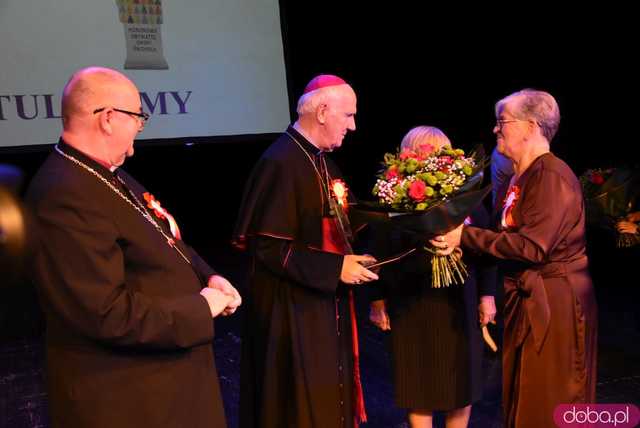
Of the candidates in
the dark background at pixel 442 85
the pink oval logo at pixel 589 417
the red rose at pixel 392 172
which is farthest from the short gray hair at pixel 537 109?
the dark background at pixel 442 85

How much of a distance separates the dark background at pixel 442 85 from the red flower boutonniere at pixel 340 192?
277cm

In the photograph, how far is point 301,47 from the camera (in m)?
7.01

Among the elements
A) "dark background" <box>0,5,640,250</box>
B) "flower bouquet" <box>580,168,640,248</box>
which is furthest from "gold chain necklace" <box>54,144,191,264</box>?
"dark background" <box>0,5,640,250</box>

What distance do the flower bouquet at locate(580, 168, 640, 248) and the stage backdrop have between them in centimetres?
309

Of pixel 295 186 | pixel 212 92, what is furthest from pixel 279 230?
pixel 212 92

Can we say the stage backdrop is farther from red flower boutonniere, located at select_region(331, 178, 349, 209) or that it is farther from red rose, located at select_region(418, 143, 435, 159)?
red rose, located at select_region(418, 143, 435, 159)

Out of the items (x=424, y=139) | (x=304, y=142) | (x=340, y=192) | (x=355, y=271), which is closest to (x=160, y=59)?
(x=304, y=142)

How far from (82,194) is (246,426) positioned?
1608mm

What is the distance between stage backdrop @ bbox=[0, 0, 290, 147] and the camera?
16.2ft

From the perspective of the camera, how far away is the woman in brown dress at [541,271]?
2816mm

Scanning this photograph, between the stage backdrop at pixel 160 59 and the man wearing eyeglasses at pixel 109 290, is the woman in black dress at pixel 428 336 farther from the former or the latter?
the stage backdrop at pixel 160 59

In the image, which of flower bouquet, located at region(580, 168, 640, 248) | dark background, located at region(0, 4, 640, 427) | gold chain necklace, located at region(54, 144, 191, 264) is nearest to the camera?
gold chain necklace, located at region(54, 144, 191, 264)

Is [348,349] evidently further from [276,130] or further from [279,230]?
[276,130]

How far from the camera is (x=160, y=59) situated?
5.42 metres
